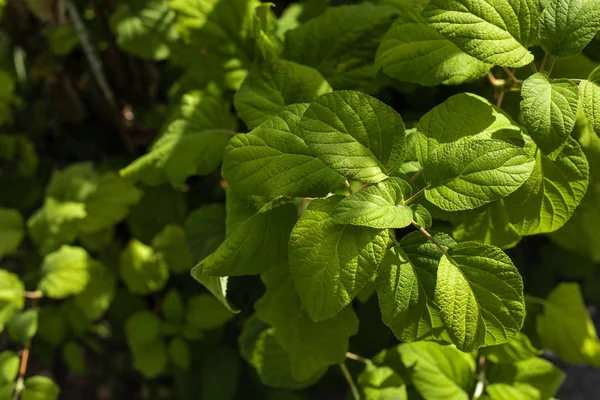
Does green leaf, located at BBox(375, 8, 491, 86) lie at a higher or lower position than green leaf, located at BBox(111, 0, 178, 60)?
higher

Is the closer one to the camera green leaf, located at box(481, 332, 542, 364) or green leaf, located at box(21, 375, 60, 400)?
green leaf, located at box(481, 332, 542, 364)

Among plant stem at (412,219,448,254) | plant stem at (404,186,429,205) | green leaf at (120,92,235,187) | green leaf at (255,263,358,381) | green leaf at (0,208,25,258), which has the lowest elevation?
green leaf at (0,208,25,258)

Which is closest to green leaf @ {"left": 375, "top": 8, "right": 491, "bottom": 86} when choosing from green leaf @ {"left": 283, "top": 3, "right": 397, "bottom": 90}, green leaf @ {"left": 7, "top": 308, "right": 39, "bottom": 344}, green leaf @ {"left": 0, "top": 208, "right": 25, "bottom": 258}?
green leaf @ {"left": 283, "top": 3, "right": 397, "bottom": 90}

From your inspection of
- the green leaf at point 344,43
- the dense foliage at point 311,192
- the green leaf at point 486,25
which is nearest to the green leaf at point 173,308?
the dense foliage at point 311,192

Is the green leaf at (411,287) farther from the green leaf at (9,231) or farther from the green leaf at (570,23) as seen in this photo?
the green leaf at (9,231)

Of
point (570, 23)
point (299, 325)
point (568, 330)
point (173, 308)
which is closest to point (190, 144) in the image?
point (299, 325)

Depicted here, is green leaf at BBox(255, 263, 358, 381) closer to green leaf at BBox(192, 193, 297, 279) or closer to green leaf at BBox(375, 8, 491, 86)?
green leaf at BBox(192, 193, 297, 279)

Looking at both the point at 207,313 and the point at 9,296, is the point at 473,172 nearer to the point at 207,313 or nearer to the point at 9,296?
the point at 207,313
